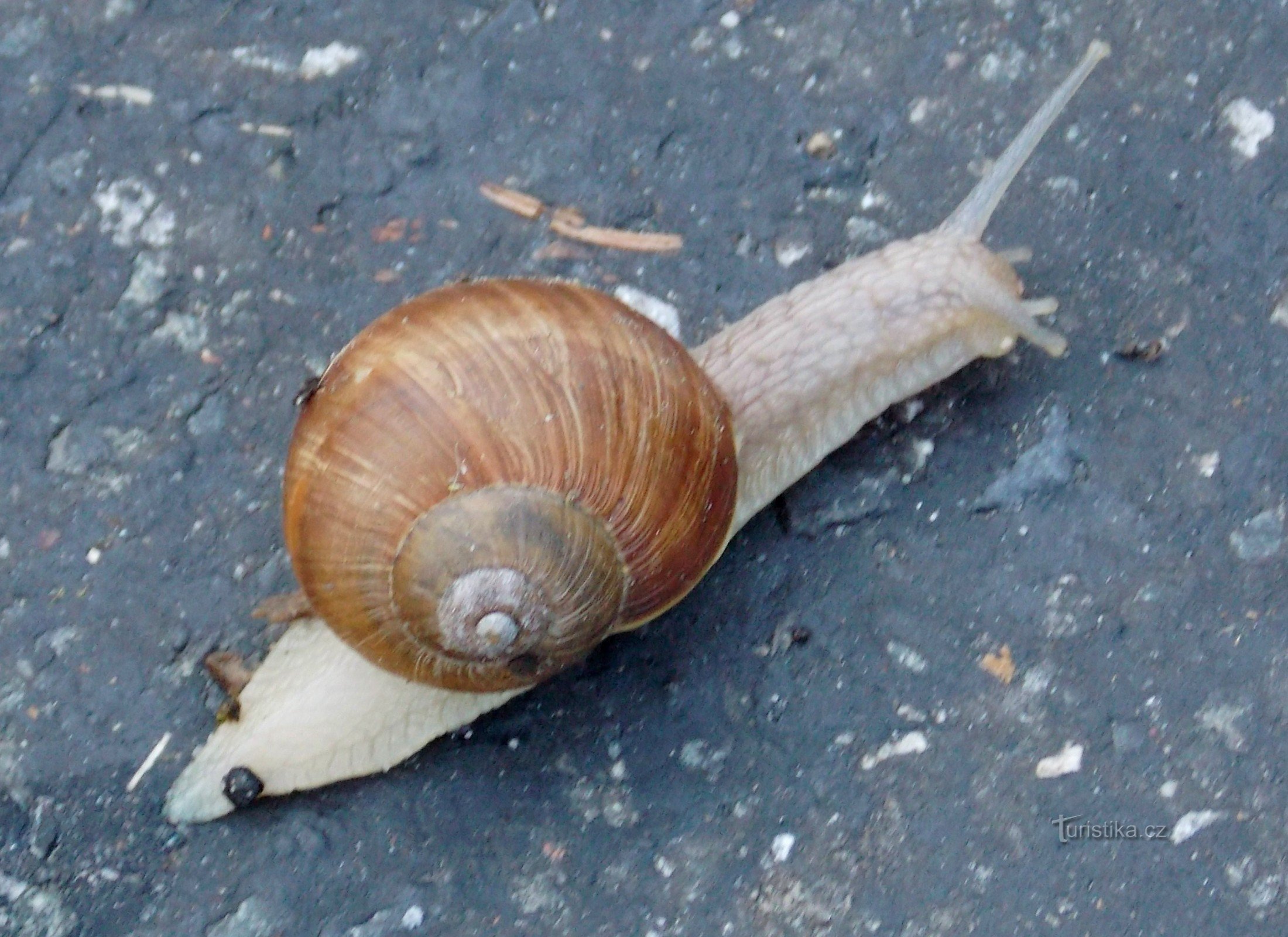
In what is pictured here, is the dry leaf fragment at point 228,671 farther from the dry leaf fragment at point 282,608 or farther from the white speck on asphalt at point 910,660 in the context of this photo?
the white speck on asphalt at point 910,660

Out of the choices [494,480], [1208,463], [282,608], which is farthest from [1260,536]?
[282,608]

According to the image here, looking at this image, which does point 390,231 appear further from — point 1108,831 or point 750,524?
point 1108,831

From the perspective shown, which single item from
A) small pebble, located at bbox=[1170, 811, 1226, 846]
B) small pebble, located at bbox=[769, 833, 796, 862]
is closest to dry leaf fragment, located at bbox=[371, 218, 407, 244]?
small pebble, located at bbox=[769, 833, 796, 862]

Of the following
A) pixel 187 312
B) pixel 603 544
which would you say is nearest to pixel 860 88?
pixel 603 544

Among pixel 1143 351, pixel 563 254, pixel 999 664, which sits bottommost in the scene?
pixel 999 664

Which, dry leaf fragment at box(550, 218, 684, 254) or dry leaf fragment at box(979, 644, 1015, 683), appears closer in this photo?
dry leaf fragment at box(979, 644, 1015, 683)

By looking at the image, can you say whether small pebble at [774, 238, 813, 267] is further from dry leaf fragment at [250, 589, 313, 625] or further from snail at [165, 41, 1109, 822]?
dry leaf fragment at [250, 589, 313, 625]

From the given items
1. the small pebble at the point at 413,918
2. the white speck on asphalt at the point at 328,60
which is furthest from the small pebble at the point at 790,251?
the small pebble at the point at 413,918
